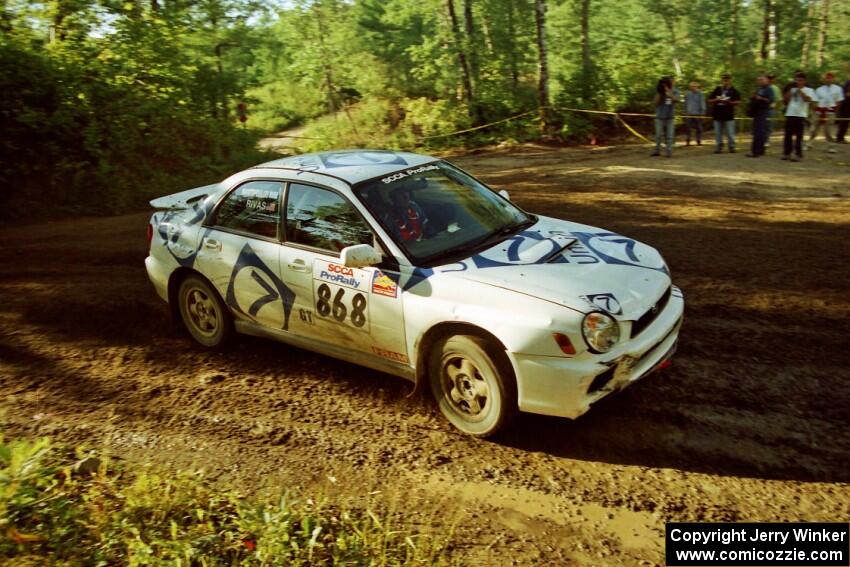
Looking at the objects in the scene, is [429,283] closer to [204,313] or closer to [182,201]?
[204,313]

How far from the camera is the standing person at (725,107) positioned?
16.0m

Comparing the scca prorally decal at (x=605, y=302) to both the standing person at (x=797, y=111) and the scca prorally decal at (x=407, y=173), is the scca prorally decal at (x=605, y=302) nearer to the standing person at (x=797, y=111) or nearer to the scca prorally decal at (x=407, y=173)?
the scca prorally decal at (x=407, y=173)

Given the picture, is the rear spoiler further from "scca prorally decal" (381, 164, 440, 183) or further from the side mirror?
the side mirror

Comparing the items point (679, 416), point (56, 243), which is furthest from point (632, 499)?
point (56, 243)

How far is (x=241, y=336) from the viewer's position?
651cm

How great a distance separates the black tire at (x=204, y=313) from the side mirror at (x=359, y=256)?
75.3 inches

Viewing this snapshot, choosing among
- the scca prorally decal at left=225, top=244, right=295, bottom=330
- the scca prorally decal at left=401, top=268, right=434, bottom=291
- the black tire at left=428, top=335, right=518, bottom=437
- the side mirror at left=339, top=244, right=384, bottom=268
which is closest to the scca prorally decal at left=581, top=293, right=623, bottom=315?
the black tire at left=428, top=335, right=518, bottom=437

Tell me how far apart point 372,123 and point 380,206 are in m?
23.7

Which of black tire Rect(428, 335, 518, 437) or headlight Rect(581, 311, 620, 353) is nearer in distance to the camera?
headlight Rect(581, 311, 620, 353)

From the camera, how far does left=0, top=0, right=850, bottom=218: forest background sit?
14.8 m

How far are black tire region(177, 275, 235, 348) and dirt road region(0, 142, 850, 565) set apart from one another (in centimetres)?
19

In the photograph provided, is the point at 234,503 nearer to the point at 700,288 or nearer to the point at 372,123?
the point at 700,288

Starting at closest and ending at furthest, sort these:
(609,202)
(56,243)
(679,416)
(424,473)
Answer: (424,473) < (679,416) < (56,243) < (609,202)

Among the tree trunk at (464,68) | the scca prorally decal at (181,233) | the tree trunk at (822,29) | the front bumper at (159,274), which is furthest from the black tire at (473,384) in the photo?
the tree trunk at (822,29)
